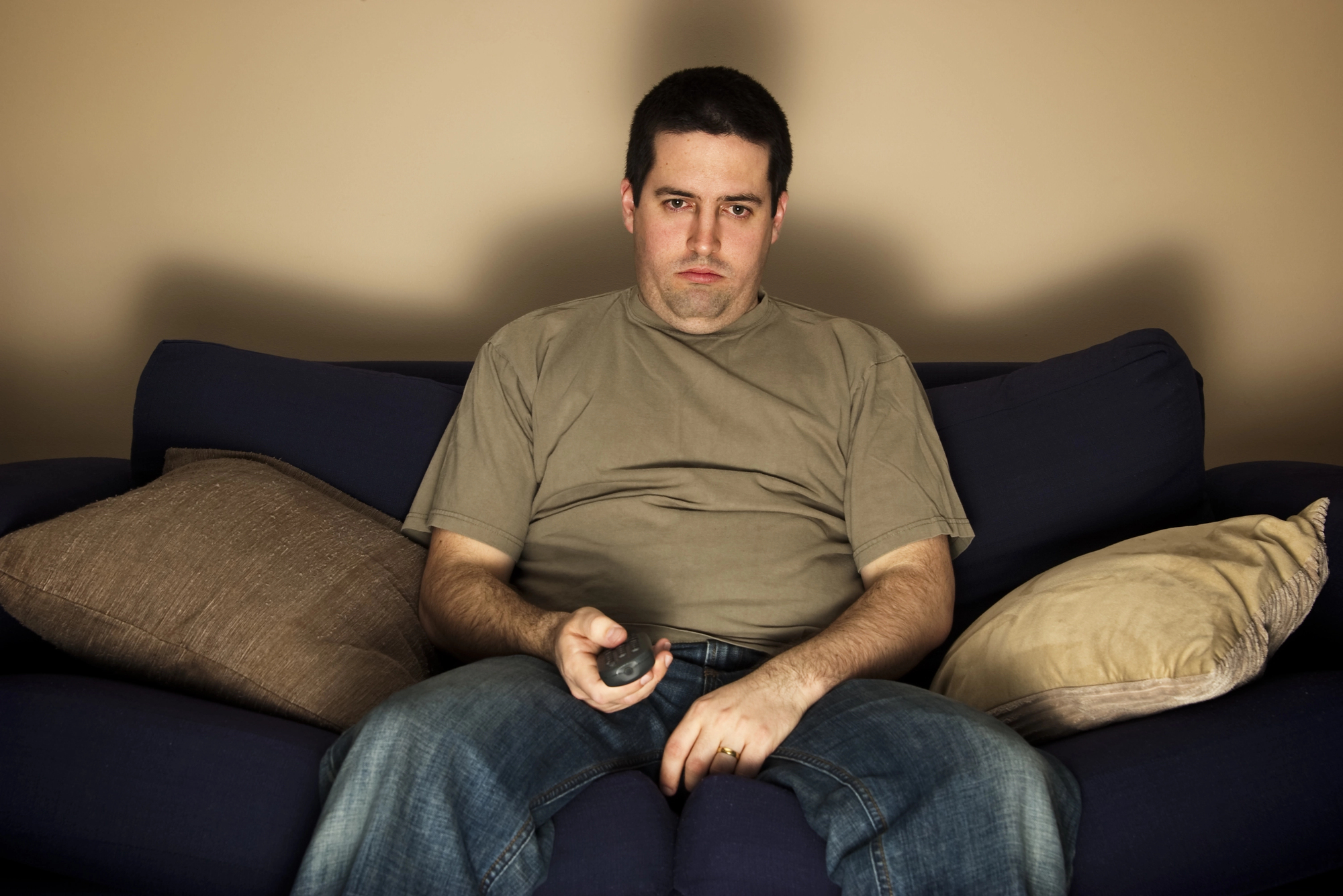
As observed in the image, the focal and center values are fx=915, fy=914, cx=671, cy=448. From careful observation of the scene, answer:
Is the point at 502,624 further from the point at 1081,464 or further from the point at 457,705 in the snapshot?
the point at 1081,464

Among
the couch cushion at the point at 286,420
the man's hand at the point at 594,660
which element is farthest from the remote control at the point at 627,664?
the couch cushion at the point at 286,420

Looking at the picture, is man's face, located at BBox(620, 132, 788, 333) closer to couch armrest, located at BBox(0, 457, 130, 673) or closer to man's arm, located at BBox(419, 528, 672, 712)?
man's arm, located at BBox(419, 528, 672, 712)

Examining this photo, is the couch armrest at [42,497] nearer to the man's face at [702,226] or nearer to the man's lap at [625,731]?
the man's lap at [625,731]

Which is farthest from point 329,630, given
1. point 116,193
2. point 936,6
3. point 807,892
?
point 936,6

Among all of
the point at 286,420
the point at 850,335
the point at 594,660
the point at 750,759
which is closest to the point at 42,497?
the point at 286,420

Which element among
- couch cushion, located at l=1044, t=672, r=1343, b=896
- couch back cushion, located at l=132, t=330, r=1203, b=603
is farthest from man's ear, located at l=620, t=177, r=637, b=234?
couch cushion, located at l=1044, t=672, r=1343, b=896

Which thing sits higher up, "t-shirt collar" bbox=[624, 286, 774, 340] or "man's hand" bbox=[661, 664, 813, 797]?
"t-shirt collar" bbox=[624, 286, 774, 340]

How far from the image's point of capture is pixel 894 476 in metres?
1.50

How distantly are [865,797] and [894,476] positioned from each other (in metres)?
0.59

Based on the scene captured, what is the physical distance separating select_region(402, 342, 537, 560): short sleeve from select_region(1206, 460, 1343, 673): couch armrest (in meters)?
1.19

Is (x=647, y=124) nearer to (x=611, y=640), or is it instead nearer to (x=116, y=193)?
(x=611, y=640)

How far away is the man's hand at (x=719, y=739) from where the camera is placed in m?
1.17

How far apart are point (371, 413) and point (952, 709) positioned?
1.14 metres

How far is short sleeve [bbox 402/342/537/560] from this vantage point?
151cm
